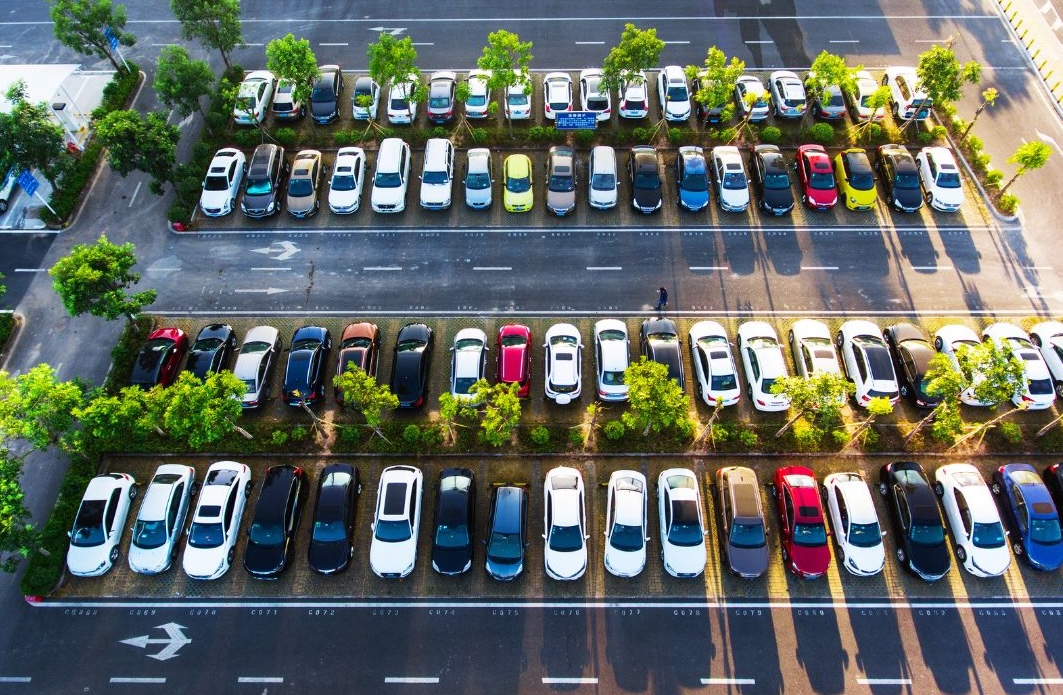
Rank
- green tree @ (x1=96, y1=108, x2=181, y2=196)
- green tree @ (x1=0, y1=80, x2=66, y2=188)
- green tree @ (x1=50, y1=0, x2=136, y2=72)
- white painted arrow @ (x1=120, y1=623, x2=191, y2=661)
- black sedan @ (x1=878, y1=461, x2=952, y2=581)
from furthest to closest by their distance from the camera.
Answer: green tree @ (x1=50, y1=0, x2=136, y2=72) < green tree @ (x1=96, y1=108, x2=181, y2=196) < green tree @ (x1=0, y1=80, x2=66, y2=188) < black sedan @ (x1=878, y1=461, x2=952, y2=581) < white painted arrow @ (x1=120, y1=623, x2=191, y2=661)

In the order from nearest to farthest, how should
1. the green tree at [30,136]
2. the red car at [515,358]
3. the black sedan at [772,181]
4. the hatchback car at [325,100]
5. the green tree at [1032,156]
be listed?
the red car at [515,358]
the green tree at [30,136]
the green tree at [1032,156]
the black sedan at [772,181]
the hatchback car at [325,100]

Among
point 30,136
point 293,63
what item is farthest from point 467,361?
point 30,136

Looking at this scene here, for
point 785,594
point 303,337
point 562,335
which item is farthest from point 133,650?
point 785,594

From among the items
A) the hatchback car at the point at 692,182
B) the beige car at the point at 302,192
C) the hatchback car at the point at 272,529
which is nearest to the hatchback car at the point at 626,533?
the hatchback car at the point at 272,529

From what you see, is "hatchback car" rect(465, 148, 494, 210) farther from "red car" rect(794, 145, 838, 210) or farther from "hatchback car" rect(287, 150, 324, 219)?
"red car" rect(794, 145, 838, 210)

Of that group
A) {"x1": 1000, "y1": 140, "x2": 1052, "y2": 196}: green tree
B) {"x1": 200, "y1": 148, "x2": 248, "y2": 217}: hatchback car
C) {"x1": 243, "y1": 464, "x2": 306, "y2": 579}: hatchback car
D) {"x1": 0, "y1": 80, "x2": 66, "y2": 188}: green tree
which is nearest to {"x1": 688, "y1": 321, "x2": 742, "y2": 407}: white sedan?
{"x1": 243, "y1": 464, "x2": 306, "y2": 579}: hatchback car

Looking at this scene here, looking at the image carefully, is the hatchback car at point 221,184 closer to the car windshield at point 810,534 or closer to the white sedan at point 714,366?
the white sedan at point 714,366

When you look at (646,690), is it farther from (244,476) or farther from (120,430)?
(120,430)
